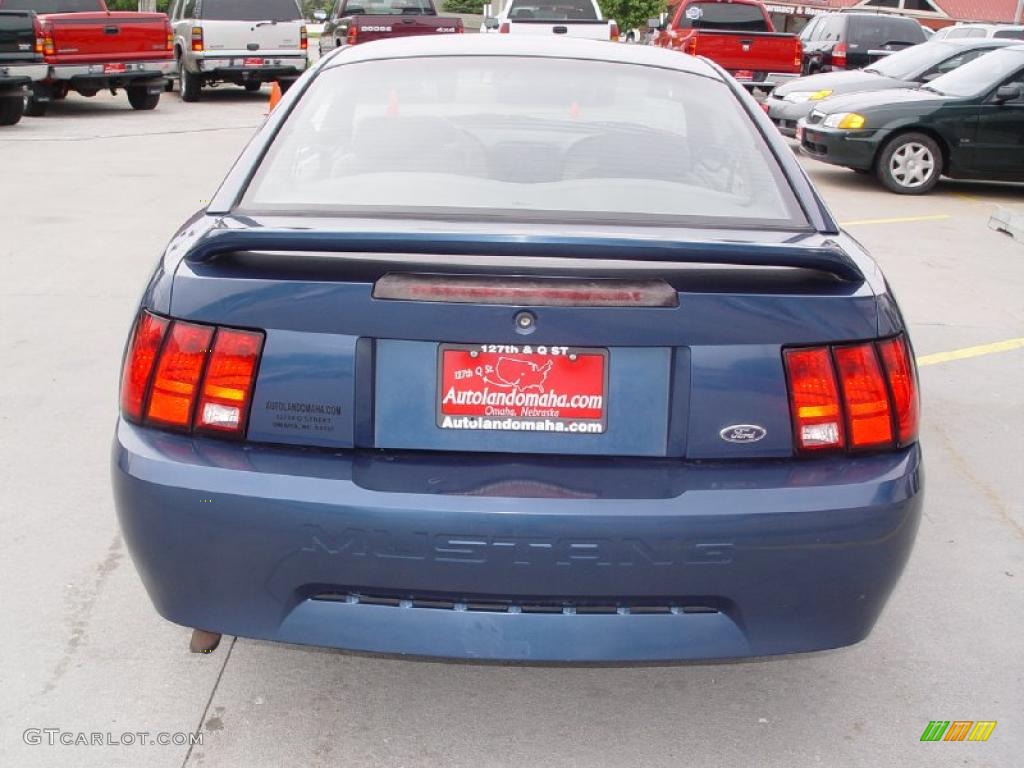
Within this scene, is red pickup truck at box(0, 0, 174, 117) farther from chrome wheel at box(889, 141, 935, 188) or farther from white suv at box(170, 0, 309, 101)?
chrome wheel at box(889, 141, 935, 188)

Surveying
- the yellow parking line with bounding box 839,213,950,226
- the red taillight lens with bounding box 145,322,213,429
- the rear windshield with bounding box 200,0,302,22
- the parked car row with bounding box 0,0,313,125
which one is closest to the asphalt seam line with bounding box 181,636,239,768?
the red taillight lens with bounding box 145,322,213,429

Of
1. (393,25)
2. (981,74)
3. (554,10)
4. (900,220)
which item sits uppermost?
(981,74)

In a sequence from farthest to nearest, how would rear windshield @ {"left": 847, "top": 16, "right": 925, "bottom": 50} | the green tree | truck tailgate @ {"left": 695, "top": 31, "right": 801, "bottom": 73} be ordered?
the green tree, rear windshield @ {"left": 847, "top": 16, "right": 925, "bottom": 50}, truck tailgate @ {"left": 695, "top": 31, "right": 801, "bottom": 73}

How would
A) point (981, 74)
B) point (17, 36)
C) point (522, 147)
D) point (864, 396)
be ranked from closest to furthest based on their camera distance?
point (864, 396)
point (522, 147)
point (981, 74)
point (17, 36)

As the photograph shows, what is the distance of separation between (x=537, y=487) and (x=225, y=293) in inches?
31.6

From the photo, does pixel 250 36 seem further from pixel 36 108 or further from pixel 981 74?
pixel 981 74

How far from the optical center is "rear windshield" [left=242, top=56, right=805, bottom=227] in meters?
3.07

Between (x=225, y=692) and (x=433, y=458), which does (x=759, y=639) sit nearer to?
(x=433, y=458)

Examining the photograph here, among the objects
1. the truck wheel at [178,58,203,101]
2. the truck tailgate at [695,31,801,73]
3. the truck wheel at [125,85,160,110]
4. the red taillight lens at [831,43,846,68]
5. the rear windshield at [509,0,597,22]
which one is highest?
the truck tailgate at [695,31,801,73]

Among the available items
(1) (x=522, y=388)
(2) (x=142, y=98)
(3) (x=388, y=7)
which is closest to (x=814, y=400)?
(1) (x=522, y=388)

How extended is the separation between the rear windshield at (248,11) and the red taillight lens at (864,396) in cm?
2038

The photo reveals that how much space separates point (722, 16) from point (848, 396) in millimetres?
20014

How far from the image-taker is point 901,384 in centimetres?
278

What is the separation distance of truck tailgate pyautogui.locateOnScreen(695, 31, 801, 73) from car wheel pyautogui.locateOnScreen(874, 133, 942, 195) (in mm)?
7281
